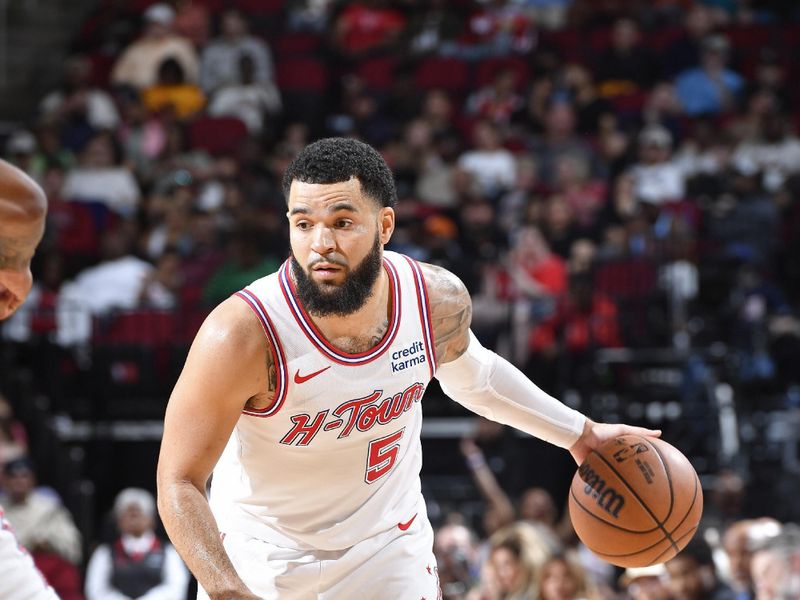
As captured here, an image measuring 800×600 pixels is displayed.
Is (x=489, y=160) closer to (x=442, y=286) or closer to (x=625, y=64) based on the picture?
(x=625, y=64)

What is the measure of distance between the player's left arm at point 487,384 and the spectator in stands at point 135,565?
4.16 metres

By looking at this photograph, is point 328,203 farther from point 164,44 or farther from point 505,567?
point 164,44

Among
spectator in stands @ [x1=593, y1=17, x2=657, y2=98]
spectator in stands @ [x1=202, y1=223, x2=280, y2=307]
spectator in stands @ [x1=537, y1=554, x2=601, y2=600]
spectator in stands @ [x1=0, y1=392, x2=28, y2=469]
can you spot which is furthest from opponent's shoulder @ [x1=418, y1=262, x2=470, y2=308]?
spectator in stands @ [x1=593, y1=17, x2=657, y2=98]

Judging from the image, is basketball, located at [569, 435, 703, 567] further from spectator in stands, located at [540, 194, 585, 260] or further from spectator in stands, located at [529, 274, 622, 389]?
spectator in stands, located at [540, 194, 585, 260]

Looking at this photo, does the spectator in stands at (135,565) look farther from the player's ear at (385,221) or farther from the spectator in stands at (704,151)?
the spectator in stands at (704,151)

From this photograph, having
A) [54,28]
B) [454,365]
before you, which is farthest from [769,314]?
[54,28]

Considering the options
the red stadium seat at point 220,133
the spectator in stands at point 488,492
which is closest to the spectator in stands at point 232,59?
the red stadium seat at point 220,133

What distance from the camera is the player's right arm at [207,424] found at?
336 centimetres

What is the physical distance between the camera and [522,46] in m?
13.9

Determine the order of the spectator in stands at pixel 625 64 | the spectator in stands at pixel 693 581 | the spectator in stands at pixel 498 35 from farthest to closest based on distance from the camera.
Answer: the spectator in stands at pixel 498 35 → the spectator in stands at pixel 625 64 → the spectator in stands at pixel 693 581

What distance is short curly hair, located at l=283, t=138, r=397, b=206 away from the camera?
3.78 metres

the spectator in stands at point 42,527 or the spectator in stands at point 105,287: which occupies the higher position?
the spectator in stands at point 105,287

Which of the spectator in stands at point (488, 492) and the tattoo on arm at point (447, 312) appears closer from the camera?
the tattoo on arm at point (447, 312)

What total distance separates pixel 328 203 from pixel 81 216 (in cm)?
815
